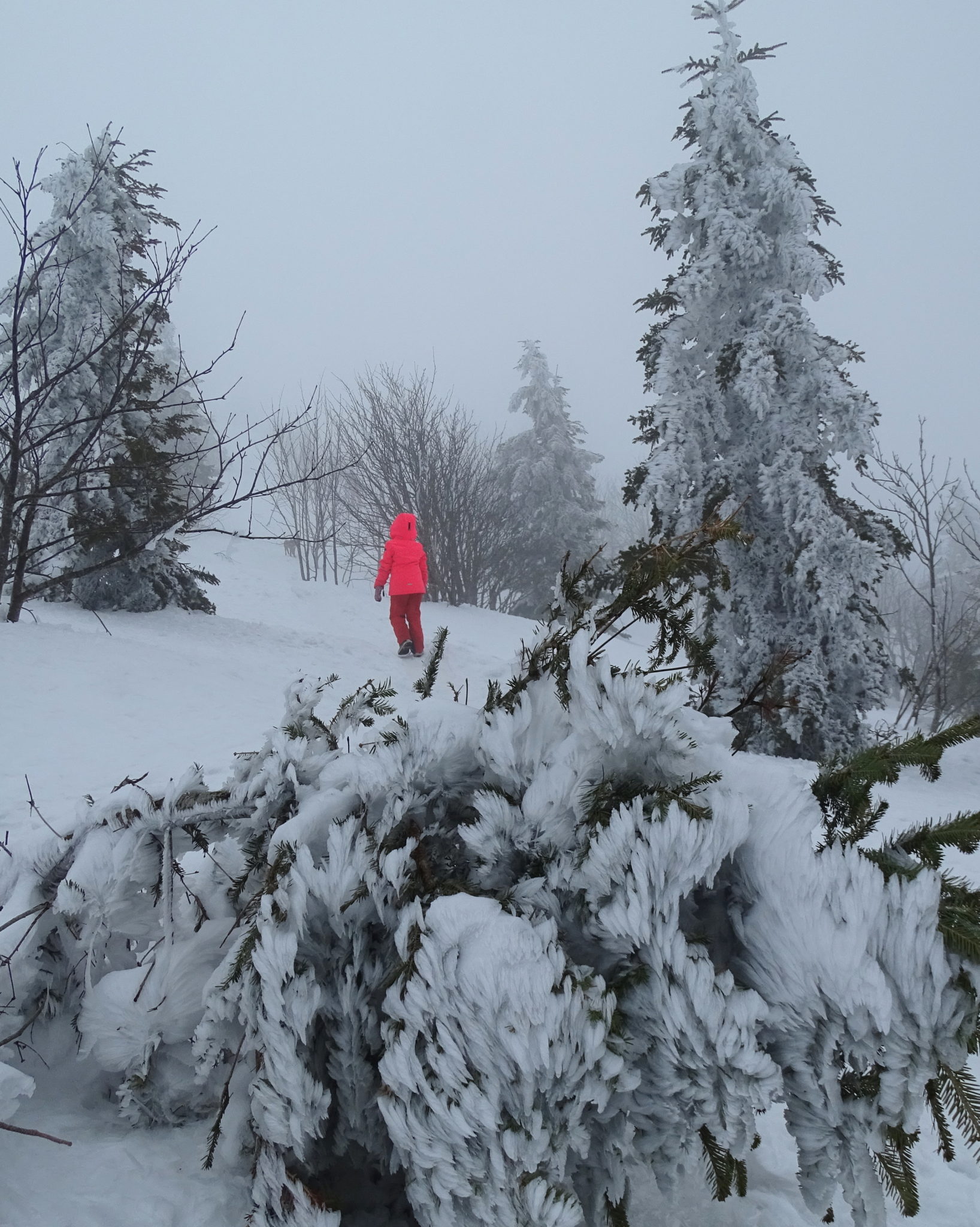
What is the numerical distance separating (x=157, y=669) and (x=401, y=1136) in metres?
6.69

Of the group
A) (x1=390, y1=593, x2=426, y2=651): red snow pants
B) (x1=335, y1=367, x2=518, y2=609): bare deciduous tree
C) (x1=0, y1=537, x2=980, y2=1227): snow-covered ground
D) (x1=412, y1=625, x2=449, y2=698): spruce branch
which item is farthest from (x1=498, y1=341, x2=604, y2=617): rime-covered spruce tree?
(x1=412, y1=625, x2=449, y2=698): spruce branch

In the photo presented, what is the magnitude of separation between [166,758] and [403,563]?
471 centimetres

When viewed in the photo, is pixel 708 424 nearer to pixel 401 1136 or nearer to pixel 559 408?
pixel 401 1136

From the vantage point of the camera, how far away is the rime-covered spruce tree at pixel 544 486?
2189cm

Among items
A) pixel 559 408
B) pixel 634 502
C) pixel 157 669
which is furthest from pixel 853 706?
pixel 559 408

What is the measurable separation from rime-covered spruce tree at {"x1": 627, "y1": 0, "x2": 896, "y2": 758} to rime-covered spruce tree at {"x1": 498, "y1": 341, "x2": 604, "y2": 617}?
1229 cm

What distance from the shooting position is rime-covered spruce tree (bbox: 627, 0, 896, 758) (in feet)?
26.8

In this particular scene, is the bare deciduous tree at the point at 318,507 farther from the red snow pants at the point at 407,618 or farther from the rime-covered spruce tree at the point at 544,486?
the red snow pants at the point at 407,618

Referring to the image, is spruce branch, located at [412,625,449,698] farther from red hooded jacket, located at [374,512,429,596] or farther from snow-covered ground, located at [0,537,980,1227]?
red hooded jacket, located at [374,512,429,596]

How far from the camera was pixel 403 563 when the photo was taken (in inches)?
369

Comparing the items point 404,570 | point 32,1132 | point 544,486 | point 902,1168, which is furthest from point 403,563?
point 544,486

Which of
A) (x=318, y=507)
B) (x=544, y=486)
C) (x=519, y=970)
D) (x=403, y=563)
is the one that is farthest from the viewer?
(x=318, y=507)

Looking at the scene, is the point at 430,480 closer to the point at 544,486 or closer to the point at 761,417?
the point at 544,486

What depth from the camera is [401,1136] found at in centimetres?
120
